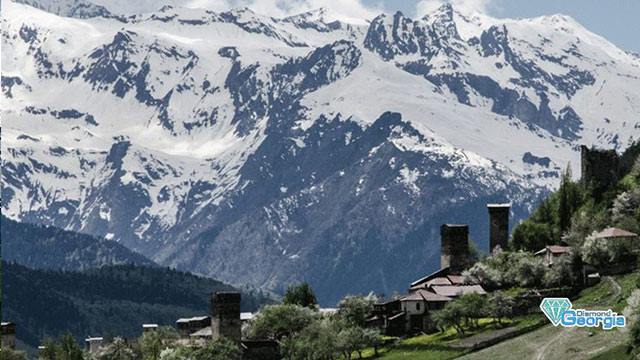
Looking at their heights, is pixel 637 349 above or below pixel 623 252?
below

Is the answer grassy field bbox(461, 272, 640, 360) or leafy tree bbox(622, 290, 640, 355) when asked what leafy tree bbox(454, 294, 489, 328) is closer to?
grassy field bbox(461, 272, 640, 360)

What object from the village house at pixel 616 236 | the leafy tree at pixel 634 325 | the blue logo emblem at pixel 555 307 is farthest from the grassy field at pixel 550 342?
the village house at pixel 616 236

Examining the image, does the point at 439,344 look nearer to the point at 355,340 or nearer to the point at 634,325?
the point at 355,340

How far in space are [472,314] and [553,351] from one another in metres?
38.1

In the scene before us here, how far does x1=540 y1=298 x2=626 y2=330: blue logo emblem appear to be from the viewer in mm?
158625

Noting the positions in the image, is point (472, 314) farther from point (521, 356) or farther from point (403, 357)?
point (521, 356)

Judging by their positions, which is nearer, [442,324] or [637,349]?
[637,349]

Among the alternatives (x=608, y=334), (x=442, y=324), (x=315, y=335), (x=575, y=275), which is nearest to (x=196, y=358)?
(x=315, y=335)

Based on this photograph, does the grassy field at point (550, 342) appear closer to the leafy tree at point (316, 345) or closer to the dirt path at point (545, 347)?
the dirt path at point (545, 347)

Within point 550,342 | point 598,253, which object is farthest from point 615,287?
point 550,342

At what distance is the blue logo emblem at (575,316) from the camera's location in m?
159

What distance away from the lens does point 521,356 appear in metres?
156

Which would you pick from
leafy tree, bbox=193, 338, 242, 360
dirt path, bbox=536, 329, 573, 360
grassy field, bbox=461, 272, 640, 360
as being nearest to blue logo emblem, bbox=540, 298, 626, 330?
grassy field, bbox=461, 272, 640, 360

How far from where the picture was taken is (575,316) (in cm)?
16838
